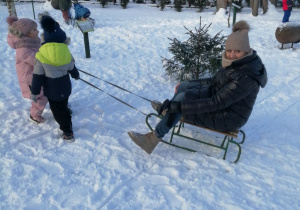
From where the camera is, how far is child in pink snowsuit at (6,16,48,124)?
3922 millimetres

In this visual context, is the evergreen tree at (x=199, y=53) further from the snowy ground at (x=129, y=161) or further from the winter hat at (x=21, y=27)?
the winter hat at (x=21, y=27)

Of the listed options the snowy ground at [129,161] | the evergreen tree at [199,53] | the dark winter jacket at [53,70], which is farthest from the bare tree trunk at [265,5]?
the dark winter jacket at [53,70]

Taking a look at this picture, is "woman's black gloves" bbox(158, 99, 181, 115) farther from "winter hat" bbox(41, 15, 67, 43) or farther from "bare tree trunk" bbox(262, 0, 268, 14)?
"bare tree trunk" bbox(262, 0, 268, 14)

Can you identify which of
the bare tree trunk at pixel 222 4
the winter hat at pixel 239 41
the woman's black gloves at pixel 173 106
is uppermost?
the bare tree trunk at pixel 222 4

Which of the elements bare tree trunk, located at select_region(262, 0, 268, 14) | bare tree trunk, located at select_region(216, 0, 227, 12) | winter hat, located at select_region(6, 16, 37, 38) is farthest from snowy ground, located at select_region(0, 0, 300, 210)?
bare tree trunk, located at select_region(262, 0, 268, 14)

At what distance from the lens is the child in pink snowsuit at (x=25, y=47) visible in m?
3.92

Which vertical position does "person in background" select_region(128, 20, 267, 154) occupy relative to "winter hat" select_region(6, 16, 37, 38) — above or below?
below

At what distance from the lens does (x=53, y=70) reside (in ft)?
11.5

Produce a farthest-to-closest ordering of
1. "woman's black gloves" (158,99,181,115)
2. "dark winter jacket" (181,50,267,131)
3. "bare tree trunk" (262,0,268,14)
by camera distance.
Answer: "bare tree trunk" (262,0,268,14) < "woman's black gloves" (158,99,181,115) < "dark winter jacket" (181,50,267,131)

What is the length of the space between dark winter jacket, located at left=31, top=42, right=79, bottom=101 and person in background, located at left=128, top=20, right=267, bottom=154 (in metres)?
1.16

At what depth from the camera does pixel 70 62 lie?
365 cm

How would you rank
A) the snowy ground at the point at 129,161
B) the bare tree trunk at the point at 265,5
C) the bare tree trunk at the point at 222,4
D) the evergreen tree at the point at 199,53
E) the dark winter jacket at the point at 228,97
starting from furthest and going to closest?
the bare tree trunk at the point at 265,5, the bare tree trunk at the point at 222,4, the evergreen tree at the point at 199,53, the dark winter jacket at the point at 228,97, the snowy ground at the point at 129,161

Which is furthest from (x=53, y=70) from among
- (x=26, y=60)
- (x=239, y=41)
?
(x=239, y=41)

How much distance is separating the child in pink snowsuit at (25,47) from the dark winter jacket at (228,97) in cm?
222
